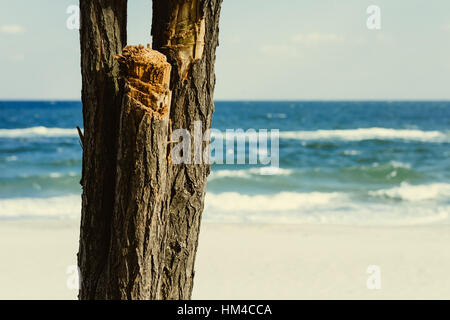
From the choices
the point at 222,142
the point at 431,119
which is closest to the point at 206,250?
the point at 222,142

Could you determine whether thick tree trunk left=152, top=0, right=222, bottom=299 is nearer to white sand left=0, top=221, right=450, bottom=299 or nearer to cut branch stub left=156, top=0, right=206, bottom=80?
cut branch stub left=156, top=0, right=206, bottom=80

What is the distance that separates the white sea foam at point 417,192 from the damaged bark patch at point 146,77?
1145 centimetres

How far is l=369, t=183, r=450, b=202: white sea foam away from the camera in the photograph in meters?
13.1

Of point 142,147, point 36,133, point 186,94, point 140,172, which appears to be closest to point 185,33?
point 186,94

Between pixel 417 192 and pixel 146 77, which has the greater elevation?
pixel 146 77

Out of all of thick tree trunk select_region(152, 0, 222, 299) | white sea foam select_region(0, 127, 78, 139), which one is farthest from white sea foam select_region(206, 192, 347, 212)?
white sea foam select_region(0, 127, 78, 139)

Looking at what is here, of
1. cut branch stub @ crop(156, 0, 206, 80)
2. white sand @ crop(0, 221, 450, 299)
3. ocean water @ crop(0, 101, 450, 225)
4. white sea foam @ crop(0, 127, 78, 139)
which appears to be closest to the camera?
cut branch stub @ crop(156, 0, 206, 80)

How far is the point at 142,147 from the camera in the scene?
8.34 feet

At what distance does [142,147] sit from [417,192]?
41.8 ft

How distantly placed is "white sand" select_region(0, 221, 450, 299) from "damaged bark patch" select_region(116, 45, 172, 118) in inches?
158

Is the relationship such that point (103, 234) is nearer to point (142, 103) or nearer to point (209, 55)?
point (142, 103)

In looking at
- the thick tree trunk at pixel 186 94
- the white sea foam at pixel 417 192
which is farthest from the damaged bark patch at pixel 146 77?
the white sea foam at pixel 417 192

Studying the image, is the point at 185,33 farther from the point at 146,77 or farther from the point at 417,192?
the point at 417,192

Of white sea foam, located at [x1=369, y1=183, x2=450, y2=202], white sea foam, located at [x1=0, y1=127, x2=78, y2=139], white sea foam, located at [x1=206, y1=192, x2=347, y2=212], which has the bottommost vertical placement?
white sea foam, located at [x1=206, y1=192, x2=347, y2=212]
